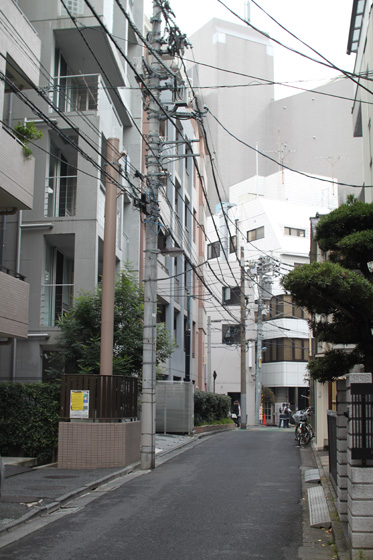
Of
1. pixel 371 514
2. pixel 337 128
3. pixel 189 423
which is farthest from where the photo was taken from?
pixel 337 128

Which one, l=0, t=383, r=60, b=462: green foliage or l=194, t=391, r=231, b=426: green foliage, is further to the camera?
l=194, t=391, r=231, b=426: green foliage

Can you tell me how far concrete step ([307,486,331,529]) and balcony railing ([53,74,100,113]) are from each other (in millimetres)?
15126

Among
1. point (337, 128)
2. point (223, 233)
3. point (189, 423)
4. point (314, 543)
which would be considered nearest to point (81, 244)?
point (189, 423)

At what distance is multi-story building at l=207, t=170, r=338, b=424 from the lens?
54.5 meters

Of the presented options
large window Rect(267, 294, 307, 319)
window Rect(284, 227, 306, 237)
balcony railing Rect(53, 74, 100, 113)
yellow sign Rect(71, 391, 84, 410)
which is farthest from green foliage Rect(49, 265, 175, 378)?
window Rect(284, 227, 306, 237)

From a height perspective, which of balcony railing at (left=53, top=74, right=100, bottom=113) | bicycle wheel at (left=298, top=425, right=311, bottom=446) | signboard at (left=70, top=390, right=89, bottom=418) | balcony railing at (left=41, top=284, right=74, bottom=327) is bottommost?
bicycle wheel at (left=298, top=425, right=311, bottom=446)

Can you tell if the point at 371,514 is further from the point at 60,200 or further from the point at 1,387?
the point at 60,200

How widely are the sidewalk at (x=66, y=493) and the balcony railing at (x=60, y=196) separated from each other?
8.94 meters

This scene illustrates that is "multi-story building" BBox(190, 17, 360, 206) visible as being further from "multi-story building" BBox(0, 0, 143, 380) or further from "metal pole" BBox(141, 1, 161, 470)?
"metal pole" BBox(141, 1, 161, 470)

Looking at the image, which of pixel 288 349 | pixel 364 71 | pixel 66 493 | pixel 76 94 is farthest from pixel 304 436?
pixel 288 349

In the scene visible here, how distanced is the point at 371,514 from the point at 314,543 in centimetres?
155

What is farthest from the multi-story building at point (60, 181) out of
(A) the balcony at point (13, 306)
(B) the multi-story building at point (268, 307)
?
(B) the multi-story building at point (268, 307)

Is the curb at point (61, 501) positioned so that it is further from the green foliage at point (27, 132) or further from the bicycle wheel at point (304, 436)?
the bicycle wheel at point (304, 436)

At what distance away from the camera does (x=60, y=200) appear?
21906mm
